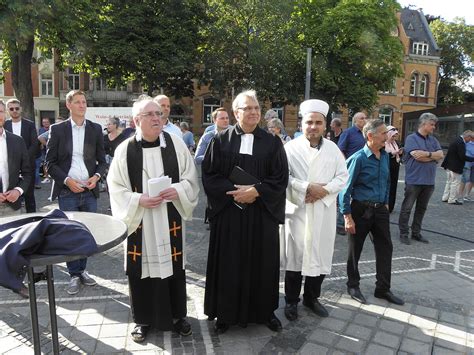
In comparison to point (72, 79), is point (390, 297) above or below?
below

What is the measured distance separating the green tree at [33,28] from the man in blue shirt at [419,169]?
12.2 metres

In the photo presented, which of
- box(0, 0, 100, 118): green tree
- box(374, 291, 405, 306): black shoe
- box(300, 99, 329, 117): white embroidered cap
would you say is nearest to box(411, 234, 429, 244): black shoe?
box(374, 291, 405, 306): black shoe

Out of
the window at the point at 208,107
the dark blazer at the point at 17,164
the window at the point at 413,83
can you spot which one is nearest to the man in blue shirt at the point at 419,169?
the dark blazer at the point at 17,164

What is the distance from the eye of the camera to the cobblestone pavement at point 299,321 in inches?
130

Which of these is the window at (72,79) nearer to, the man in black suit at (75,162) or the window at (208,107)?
the window at (208,107)

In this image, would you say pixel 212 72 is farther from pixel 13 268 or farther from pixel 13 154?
pixel 13 268

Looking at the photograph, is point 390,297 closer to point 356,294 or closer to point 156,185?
point 356,294

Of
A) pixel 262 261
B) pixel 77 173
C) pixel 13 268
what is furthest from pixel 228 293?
pixel 77 173

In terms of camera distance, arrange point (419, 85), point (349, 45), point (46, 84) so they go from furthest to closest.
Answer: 1. point (419, 85)
2. point (46, 84)
3. point (349, 45)

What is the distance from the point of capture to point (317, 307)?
154 inches

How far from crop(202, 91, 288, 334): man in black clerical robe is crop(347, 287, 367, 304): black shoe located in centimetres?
112

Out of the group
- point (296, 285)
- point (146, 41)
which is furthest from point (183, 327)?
point (146, 41)

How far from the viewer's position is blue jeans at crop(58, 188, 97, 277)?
4.34m

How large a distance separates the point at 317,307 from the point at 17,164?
3.36 m
